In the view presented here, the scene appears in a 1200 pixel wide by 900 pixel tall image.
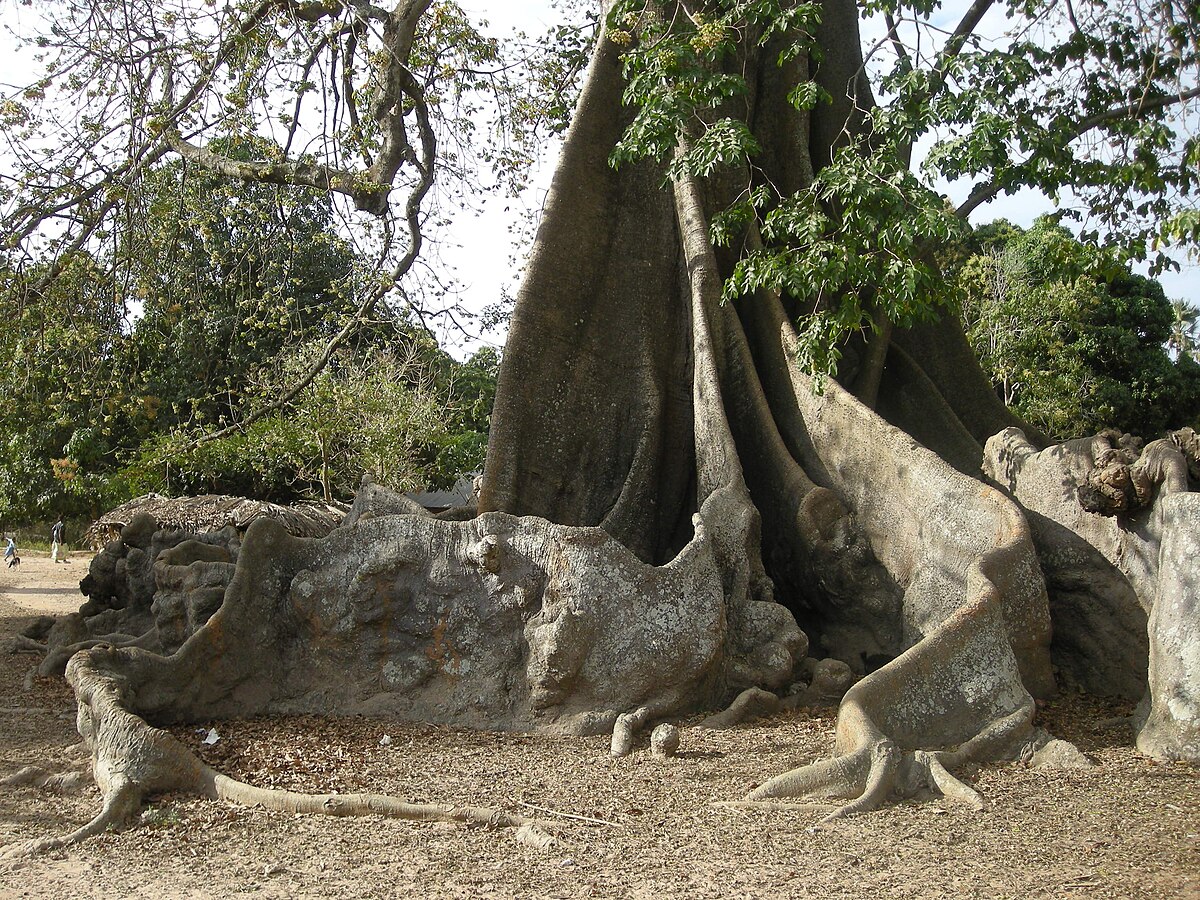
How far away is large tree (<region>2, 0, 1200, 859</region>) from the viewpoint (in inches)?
225

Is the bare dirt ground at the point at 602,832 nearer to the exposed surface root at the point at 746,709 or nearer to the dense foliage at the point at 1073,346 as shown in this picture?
the exposed surface root at the point at 746,709

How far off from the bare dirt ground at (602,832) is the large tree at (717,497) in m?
0.23

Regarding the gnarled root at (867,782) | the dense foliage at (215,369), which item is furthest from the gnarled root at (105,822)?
the dense foliage at (215,369)

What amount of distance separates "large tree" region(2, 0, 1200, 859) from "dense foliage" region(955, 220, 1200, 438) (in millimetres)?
10914

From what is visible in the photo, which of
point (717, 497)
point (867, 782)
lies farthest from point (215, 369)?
point (867, 782)

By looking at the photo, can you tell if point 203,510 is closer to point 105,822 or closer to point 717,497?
point 717,497

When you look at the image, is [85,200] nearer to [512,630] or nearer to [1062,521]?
[512,630]

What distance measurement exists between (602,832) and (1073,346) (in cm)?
1901

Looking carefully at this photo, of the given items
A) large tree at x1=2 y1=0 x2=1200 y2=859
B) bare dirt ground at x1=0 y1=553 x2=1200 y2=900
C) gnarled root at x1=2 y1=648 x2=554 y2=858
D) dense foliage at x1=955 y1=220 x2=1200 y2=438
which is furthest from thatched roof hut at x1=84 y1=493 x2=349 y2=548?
dense foliage at x1=955 y1=220 x2=1200 y2=438

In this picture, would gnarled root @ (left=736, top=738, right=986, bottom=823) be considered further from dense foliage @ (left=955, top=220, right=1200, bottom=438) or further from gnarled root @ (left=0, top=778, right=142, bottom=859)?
dense foliage @ (left=955, top=220, right=1200, bottom=438)

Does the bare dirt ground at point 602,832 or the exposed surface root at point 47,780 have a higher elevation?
the bare dirt ground at point 602,832

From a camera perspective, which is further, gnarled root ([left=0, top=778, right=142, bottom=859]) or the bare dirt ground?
gnarled root ([left=0, top=778, right=142, bottom=859])

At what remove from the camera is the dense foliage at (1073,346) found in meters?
19.8

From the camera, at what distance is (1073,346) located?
20594 millimetres
